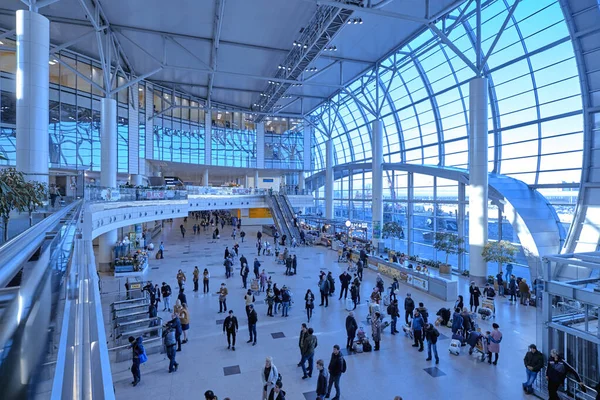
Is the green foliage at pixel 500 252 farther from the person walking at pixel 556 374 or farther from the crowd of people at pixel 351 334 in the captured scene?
the person walking at pixel 556 374

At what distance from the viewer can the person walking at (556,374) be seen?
24.1ft

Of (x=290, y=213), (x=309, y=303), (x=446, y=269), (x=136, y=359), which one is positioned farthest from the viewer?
(x=290, y=213)

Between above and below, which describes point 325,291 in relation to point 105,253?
below

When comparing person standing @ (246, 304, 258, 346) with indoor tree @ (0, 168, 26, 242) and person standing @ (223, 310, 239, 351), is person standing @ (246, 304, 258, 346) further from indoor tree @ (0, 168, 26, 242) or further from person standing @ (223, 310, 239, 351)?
indoor tree @ (0, 168, 26, 242)

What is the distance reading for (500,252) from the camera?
656 inches

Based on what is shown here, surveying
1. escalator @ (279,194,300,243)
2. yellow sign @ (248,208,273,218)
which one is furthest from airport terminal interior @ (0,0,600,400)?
yellow sign @ (248,208,273,218)

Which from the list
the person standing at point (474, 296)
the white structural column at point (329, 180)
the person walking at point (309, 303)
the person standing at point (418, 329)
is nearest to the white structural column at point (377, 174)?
the white structural column at point (329, 180)

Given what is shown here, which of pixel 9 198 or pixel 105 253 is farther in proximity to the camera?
pixel 105 253

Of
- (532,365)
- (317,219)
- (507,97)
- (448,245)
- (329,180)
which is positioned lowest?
(532,365)

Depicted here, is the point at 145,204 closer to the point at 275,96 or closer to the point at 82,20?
the point at 82,20

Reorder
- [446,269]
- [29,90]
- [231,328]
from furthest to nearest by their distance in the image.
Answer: [446,269], [29,90], [231,328]

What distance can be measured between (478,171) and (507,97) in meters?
6.03

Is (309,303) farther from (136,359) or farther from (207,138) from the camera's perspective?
(207,138)

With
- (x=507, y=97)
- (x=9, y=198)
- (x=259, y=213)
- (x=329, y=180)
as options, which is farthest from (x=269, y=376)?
(x=259, y=213)
